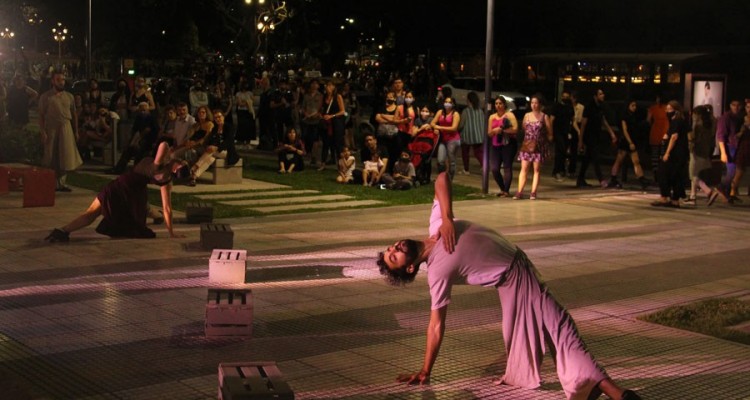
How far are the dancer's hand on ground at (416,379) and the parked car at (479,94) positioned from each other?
29273 mm

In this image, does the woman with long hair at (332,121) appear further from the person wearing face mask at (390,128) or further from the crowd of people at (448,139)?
the person wearing face mask at (390,128)

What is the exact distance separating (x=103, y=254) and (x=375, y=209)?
567cm

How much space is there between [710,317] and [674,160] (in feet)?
27.2

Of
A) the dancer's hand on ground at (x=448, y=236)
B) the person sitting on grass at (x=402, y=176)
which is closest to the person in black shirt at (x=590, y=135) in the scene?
the person sitting on grass at (x=402, y=176)

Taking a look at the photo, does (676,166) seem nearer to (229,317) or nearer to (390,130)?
(390,130)

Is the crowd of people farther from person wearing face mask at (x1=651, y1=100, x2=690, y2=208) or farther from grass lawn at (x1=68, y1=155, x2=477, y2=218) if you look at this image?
grass lawn at (x1=68, y1=155, x2=477, y2=218)

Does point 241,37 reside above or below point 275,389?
above

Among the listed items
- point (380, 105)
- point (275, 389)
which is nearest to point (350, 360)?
point (275, 389)

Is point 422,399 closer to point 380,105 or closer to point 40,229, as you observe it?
point 40,229

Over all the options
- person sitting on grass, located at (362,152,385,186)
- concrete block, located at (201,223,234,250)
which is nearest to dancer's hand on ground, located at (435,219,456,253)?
concrete block, located at (201,223,234,250)

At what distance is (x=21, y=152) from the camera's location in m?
23.5

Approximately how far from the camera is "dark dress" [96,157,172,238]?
13.3 m

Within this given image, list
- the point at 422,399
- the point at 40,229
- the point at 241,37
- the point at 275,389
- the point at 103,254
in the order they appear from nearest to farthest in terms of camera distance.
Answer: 1. the point at 275,389
2. the point at 422,399
3. the point at 103,254
4. the point at 40,229
5. the point at 241,37

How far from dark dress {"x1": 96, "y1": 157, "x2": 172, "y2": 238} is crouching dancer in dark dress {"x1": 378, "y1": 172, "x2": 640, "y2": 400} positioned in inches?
Answer: 267
